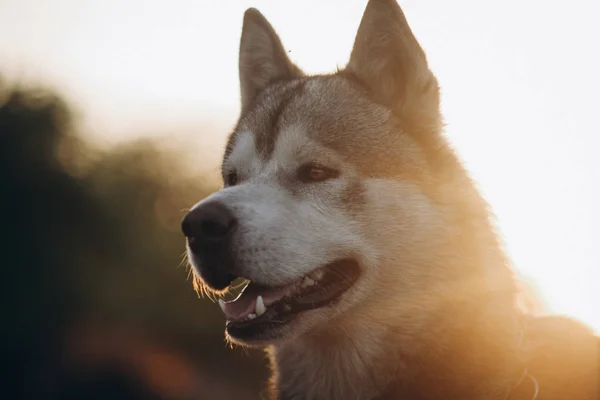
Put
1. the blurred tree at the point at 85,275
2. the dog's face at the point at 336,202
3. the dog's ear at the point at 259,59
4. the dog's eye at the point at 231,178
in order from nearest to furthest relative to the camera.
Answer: the dog's face at the point at 336,202, the dog's eye at the point at 231,178, the dog's ear at the point at 259,59, the blurred tree at the point at 85,275

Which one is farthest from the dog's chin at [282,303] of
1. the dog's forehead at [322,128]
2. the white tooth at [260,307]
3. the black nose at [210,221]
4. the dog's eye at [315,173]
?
the dog's forehead at [322,128]

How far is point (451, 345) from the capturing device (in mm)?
3436

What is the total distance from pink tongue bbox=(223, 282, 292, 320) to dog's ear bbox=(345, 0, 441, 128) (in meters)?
1.35

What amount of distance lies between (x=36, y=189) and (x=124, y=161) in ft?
11.0

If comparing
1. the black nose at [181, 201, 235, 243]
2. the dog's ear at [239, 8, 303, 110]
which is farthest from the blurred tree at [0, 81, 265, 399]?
the black nose at [181, 201, 235, 243]

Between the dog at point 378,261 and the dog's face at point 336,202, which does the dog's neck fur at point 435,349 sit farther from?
the dog's face at point 336,202

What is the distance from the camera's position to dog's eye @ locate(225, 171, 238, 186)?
434 cm

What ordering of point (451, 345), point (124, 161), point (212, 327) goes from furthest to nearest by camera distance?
point (124, 161) → point (212, 327) → point (451, 345)

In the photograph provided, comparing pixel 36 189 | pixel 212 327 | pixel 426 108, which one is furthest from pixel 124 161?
pixel 426 108

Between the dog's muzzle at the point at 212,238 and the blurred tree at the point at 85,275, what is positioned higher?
the dog's muzzle at the point at 212,238

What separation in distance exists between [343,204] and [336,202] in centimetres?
4

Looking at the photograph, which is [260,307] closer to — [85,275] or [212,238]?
[212,238]

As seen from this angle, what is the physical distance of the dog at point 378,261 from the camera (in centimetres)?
345

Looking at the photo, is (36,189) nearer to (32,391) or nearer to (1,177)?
(1,177)
